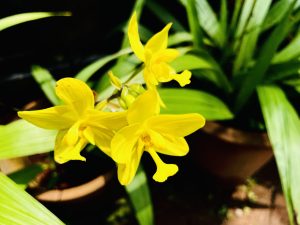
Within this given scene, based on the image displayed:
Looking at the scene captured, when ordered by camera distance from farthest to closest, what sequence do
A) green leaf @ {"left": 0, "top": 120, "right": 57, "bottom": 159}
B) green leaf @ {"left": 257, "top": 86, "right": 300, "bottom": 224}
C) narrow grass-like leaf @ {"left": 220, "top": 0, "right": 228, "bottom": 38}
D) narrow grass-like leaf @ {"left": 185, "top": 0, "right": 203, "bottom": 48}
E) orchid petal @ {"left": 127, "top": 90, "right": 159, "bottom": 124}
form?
1. narrow grass-like leaf @ {"left": 220, "top": 0, "right": 228, "bottom": 38}
2. narrow grass-like leaf @ {"left": 185, "top": 0, "right": 203, "bottom": 48}
3. green leaf @ {"left": 257, "top": 86, "right": 300, "bottom": 224}
4. green leaf @ {"left": 0, "top": 120, "right": 57, "bottom": 159}
5. orchid petal @ {"left": 127, "top": 90, "right": 159, "bottom": 124}

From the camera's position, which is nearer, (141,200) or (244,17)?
(141,200)

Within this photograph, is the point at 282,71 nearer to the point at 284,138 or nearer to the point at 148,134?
the point at 284,138

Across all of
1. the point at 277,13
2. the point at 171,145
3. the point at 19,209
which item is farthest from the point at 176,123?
the point at 277,13

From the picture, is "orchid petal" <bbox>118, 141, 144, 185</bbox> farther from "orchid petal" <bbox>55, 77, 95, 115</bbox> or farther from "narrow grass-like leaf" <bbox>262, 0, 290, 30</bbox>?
"narrow grass-like leaf" <bbox>262, 0, 290, 30</bbox>

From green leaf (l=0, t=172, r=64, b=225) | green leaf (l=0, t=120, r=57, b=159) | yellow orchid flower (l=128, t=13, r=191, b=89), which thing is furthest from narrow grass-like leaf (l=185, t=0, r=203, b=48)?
green leaf (l=0, t=172, r=64, b=225)

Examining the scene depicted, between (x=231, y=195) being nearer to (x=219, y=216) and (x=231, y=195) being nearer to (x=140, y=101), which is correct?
(x=219, y=216)

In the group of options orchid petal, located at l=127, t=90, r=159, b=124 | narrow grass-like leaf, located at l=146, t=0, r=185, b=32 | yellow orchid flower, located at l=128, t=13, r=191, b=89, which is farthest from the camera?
narrow grass-like leaf, located at l=146, t=0, r=185, b=32

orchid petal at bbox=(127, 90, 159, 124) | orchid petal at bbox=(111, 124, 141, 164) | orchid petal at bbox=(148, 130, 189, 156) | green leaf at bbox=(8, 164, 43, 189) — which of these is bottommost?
green leaf at bbox=(8, 164, 43, 189)

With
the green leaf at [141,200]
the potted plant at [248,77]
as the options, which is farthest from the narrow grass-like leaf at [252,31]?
the green leaf at [141,200]
